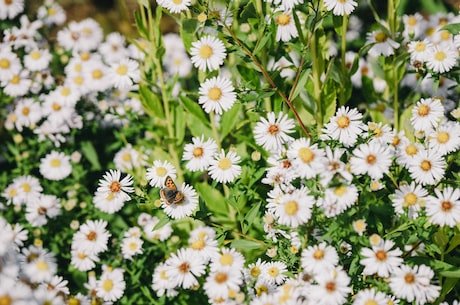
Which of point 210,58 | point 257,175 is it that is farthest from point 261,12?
point 257,175

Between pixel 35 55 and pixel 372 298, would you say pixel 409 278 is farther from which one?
pixel 35 55

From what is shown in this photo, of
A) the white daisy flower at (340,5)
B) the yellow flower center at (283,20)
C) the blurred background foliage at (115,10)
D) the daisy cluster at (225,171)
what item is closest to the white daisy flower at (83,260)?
the daisy cluster at (225,171)

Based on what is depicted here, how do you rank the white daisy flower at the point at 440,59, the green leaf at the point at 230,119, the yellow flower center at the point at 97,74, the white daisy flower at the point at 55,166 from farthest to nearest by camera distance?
the yellow flower center at the point at 97,74 → the white daisy flower at the point at 55,166 → the green leaf at the point at 230,119 → the white daisy flower at the point at 440,59

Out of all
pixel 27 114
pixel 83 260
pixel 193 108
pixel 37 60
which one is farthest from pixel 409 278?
pixel 37 60

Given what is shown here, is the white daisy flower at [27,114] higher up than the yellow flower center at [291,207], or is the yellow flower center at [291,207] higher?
the white daisy flower at [27,114]

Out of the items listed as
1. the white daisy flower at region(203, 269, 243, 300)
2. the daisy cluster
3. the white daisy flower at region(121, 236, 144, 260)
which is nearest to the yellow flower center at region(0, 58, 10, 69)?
the daisy cluster

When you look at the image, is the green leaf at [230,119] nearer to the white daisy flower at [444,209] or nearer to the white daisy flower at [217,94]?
the white daisy flower at [217,94]

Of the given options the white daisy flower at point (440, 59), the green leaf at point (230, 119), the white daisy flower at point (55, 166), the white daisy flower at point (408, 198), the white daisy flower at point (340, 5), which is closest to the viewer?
the white daisy flower at point (408, 198)
